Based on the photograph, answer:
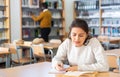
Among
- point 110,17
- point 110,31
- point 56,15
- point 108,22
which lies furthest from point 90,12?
point 56,15

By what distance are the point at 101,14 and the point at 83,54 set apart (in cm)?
624

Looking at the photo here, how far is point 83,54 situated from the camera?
2.43 m

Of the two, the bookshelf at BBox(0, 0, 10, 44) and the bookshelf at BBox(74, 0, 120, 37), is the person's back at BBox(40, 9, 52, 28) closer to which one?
the bookshelf at BBox(0, 0, 10, 44)

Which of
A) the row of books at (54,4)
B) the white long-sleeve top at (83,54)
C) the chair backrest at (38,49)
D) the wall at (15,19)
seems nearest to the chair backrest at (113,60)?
the white long-sleeve top at (83,54)

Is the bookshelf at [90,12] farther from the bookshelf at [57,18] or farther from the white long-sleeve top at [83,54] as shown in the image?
the white long-sleeve top at [83,54]

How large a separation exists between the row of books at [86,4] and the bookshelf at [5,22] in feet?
10.3

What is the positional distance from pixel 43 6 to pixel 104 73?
573 centimetres

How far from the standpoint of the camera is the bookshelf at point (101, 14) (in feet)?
26.4

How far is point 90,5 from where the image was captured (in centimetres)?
890

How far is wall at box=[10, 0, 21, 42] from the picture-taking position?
286 inches

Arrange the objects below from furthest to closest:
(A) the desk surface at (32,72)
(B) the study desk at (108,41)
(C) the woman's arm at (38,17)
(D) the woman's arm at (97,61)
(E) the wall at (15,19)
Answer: (C) the woman's arm at (38,17)
(E) the wall at (15,19)
(B) the study desk at (108,41)
(D) the woman's arm at (97,61)
(A) the desk surface at (32,72)

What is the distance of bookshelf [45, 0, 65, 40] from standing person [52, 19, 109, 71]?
5.99 m

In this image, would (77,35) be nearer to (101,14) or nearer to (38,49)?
(38,49)

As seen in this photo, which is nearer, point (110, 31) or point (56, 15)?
point (110, 31)
